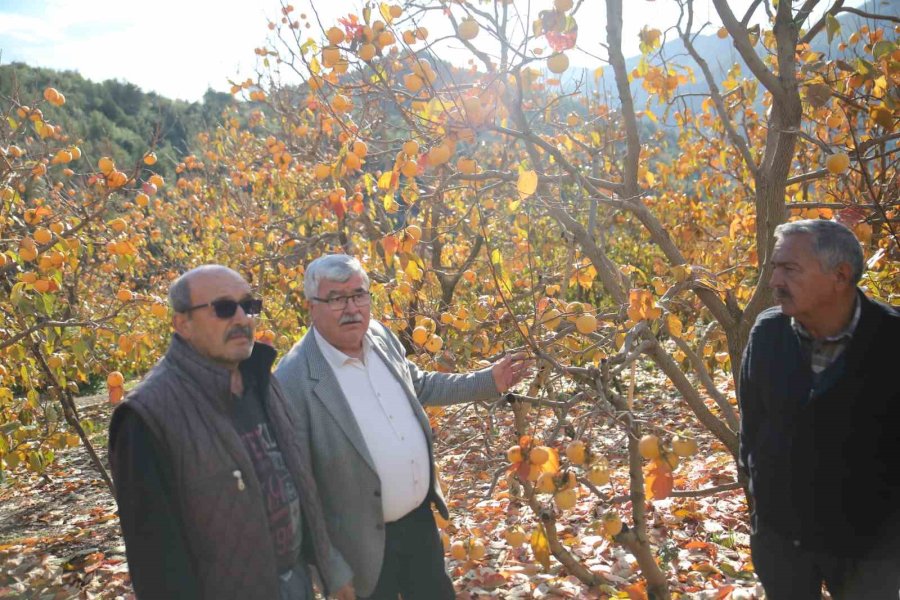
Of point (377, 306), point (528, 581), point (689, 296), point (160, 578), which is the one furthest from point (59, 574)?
point (689, 296)

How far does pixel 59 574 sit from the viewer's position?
14.2ft

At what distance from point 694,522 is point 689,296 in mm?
1533

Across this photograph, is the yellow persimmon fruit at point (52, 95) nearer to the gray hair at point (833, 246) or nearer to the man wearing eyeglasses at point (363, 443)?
the man wearing eyeglasses at point (363, 443)

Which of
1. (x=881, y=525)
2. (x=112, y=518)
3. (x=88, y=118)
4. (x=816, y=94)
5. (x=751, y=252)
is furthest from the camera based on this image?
(x=88, y=118)

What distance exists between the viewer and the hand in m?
2.53

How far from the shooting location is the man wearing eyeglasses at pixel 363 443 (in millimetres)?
2121

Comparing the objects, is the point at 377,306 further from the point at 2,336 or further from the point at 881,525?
the point at 881,525

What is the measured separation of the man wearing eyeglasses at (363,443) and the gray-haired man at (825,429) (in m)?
1.01

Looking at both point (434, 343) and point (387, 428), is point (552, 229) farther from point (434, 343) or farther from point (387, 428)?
point (387, 428)

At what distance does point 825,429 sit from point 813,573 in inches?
16.0

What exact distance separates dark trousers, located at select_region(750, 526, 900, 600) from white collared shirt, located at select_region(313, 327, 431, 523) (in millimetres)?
1023

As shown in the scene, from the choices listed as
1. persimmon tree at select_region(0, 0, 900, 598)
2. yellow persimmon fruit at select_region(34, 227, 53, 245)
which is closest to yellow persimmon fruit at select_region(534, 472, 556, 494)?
persimmon tree at select_region(0, 0, 900, 598)

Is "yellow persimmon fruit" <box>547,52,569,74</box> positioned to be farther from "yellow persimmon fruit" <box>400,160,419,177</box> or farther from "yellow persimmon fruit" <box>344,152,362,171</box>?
"yellow persimmon fruit" <box>344,152,362,171</box>

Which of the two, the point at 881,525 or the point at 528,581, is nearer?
the point at 881,525
